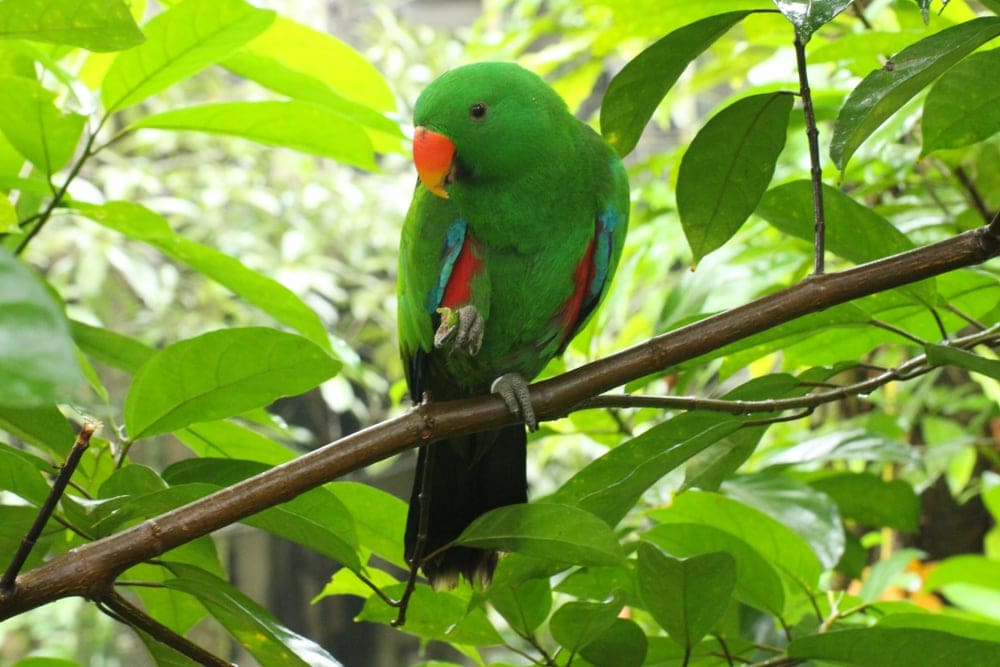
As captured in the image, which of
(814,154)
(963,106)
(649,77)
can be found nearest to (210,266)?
(649,77)

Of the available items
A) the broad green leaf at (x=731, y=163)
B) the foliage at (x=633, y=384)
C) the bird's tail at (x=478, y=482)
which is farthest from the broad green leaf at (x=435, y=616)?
the broad green leaf at (x=731, y=163)

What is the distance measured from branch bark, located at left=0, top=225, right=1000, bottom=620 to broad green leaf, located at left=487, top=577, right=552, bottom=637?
0.45 ft

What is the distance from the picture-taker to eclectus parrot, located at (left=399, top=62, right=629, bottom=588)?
975mm

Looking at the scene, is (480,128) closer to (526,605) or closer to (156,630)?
(526,605)

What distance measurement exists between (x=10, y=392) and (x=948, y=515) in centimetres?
169

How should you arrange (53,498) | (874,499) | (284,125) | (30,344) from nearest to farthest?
(30,344)
(53,498)
(284,125)
(874,499)

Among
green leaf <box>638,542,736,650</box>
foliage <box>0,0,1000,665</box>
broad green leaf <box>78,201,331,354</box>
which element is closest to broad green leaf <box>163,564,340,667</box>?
foliage <box>0,0,1000,665</box>

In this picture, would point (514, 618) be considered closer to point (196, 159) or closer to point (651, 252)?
point (651, 252)

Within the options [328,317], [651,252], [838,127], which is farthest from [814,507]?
[328,317]

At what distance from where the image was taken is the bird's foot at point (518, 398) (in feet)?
2.66

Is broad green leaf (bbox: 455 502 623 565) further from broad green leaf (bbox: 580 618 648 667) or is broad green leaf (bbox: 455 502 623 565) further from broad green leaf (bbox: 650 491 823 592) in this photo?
broad green leaf (bbox: 650 491 823 592)

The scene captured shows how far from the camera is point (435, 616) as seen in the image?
0.78 meters

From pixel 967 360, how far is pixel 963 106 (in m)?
0.22

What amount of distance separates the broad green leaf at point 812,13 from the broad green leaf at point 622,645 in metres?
0.42
